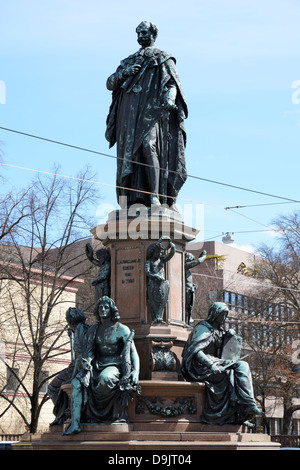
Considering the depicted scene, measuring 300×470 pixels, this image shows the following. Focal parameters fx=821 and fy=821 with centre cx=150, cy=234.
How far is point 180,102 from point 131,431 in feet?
19.1

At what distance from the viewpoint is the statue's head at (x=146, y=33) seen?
1419cm

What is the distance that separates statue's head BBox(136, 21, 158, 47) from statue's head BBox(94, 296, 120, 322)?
5.01 m

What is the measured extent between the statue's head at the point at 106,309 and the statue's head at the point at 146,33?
16.5 ft

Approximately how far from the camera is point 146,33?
14203 mm

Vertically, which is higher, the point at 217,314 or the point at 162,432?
the point at 217,314

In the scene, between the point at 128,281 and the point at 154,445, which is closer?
the point at 154,445

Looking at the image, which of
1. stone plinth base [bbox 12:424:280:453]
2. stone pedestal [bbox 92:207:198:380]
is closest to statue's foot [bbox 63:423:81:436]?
stone plinth base [bbox 12:424:280:453]

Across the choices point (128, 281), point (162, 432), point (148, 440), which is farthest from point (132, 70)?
point (148, 440)

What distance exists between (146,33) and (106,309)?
5.26 meters

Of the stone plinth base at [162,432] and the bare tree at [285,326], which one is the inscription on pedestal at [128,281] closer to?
the stone plinth base at [162,432]

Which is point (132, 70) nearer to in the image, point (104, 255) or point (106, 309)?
point (104, 255)

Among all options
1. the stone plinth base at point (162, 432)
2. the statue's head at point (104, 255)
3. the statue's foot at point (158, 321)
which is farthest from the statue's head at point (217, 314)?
the statue's head at point (104, 255)

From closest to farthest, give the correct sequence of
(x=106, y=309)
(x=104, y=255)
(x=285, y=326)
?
(x=106, y=309) < (x=104, y=255) < (x=285, y=326)

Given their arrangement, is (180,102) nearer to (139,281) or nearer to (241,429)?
(139,281)
